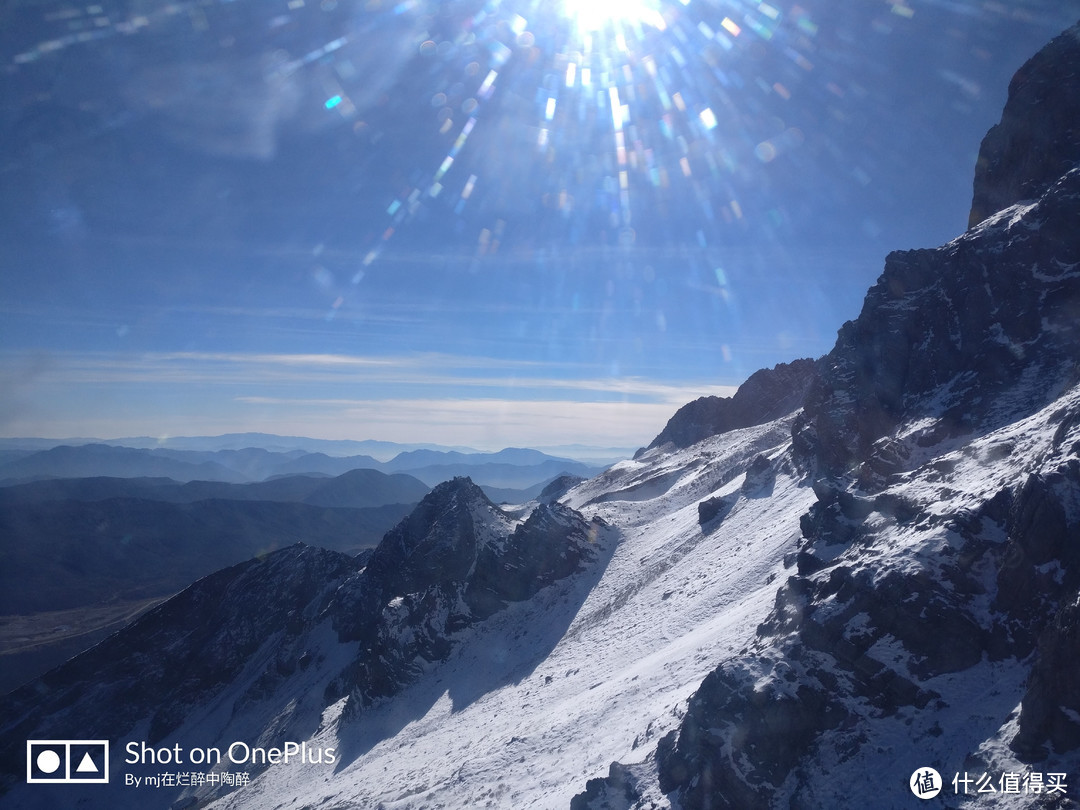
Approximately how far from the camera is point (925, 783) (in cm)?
1570

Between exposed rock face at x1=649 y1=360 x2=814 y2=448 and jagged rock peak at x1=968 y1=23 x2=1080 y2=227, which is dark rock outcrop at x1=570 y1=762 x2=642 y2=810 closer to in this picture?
jagged rock peak at x1=968 y1=23 x2=1080 y2=227

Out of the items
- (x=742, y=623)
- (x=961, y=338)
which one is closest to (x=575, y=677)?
(x=742, y=623)

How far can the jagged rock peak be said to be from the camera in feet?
128

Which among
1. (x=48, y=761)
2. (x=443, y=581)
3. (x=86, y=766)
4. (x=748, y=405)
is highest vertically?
(x=748, y=405)

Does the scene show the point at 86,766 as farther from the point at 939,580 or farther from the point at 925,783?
the point at 939,580

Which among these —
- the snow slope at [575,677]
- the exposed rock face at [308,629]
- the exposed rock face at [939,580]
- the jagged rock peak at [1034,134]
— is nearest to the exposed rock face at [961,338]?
→ the exposed rock face at [939,580]

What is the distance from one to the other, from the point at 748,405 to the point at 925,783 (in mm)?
86173

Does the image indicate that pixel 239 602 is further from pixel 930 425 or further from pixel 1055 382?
pixel 1055 382

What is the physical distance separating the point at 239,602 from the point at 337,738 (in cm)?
3422

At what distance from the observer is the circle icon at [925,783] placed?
15442 millimetres

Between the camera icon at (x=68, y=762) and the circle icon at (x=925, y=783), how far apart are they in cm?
6869

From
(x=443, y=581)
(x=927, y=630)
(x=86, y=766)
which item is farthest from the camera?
(x=86, y=766)

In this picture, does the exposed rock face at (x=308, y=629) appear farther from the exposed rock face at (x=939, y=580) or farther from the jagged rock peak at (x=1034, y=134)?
the jagged rock peak at (x=1034, y=134)

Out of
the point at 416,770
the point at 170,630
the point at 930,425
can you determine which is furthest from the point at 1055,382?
the point at 170,630
